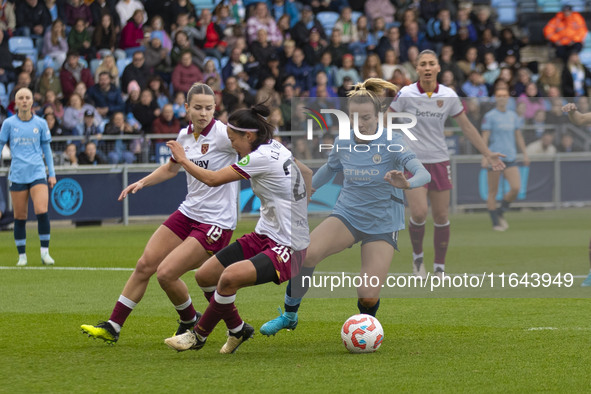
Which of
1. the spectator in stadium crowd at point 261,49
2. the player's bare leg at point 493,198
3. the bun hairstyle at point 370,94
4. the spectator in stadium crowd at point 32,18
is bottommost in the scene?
the player's bare leg at point 493,198

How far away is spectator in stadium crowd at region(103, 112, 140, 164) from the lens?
64.9 ft

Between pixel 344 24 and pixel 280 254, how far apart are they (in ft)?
61.3

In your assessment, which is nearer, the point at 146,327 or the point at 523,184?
the point at 146,327

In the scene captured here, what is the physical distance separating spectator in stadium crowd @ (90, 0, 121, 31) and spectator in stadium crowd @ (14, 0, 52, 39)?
3.17 feet

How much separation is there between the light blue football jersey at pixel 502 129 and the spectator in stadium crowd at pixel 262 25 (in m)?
→ 9.64

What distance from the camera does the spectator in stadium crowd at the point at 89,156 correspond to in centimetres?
1933

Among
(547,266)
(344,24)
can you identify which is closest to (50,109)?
(344,24)

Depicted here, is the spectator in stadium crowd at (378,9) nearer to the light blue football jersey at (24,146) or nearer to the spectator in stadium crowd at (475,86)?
the spectator in stadium crowd at (475,86)

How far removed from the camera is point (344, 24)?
25125 millimetres

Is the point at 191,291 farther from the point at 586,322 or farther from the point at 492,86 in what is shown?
the point at 492,86

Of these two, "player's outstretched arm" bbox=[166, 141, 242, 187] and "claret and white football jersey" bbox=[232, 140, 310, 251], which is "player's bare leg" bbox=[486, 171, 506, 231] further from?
"player's outstretched arm" bbox=[166, 141, 242, 187]

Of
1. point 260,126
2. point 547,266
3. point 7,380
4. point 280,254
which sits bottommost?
point 547,266

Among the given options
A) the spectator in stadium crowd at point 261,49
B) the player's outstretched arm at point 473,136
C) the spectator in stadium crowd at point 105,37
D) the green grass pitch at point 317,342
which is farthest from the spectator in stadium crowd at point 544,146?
the spectator in stadium crowd at point 105,37

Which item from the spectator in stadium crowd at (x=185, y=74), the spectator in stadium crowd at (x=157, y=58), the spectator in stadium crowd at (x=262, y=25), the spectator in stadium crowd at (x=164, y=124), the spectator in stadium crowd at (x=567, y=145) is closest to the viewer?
the spectator in stadium crowd at (x=567, y=145)
